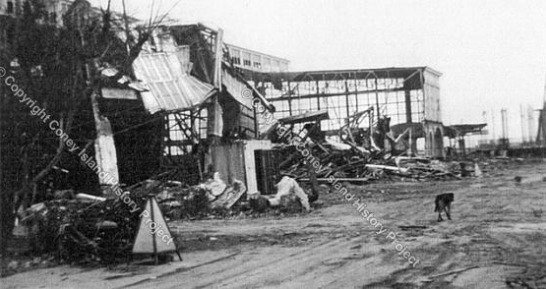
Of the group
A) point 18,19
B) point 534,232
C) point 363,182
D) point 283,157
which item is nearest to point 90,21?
point 18,19

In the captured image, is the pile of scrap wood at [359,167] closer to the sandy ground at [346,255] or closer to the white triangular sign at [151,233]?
the sandy ground at [346,255]

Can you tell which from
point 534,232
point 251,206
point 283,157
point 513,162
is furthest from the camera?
point 513,162

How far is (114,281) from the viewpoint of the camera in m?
7.79

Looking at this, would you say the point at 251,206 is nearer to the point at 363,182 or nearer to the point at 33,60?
the point at 33,60

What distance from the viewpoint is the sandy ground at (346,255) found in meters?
7.30

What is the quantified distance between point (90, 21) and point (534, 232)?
10.5 meters

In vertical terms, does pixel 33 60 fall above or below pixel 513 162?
above

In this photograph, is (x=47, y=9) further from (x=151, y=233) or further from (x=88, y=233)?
(x=151, y=233)

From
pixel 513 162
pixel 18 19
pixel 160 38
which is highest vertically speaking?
pixel 160 38

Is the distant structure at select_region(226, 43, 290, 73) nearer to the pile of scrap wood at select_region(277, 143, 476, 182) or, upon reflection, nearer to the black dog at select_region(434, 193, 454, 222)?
the pile of scrap wood at select_region(277, 143, 476, 182)

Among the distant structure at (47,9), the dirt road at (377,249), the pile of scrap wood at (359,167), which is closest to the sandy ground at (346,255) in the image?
the dirt road at (377,249)

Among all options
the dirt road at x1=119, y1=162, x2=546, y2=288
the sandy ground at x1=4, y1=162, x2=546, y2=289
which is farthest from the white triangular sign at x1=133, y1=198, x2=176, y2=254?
the dirt road at x1=119, y1=162, x2=546, y2=288

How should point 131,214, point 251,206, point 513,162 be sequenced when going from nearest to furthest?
point 131,214 < point 251,206 < point 513,162

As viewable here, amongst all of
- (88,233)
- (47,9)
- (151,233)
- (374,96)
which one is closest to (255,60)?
(374,96)
